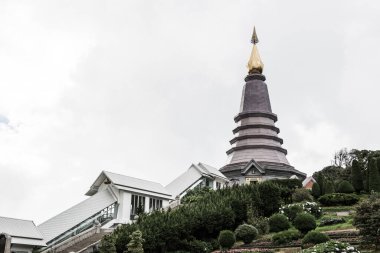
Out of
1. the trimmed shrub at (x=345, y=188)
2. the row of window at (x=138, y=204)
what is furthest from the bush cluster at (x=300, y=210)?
the row of window at (x=138, y=204)

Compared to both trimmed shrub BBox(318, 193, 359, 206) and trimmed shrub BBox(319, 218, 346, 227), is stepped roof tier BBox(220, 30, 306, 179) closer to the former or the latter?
trimmed shrub BBox(318, 193, 359, 206)

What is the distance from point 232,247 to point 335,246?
31.3ft

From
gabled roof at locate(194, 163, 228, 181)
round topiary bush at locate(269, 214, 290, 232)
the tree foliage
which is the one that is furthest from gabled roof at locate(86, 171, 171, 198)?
the tree foliage

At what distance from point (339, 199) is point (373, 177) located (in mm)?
4805

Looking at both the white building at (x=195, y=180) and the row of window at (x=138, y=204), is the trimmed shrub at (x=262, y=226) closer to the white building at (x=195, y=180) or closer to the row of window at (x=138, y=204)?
the row of window at (x=138, y=204)

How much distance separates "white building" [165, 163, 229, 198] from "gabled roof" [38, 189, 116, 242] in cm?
971

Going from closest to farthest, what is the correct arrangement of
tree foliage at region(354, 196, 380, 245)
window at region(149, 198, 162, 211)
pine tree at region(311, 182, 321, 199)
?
1. tree foliage at region(354, 196, 380, 245)
2. pine tree at region(311, 182, 321, 199)
3. window at region(149, 198, 162, 211)

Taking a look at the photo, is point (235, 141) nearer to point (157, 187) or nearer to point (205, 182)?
point (205, 182)

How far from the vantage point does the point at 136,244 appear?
26.4 metres

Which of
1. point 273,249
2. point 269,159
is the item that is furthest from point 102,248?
point 269,159

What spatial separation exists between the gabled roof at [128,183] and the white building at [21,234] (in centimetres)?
868

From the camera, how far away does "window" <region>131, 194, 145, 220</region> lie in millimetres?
42281

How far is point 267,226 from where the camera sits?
31.2 metres

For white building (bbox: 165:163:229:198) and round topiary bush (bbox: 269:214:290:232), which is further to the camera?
white building (bbox: 165:163:229:198)
